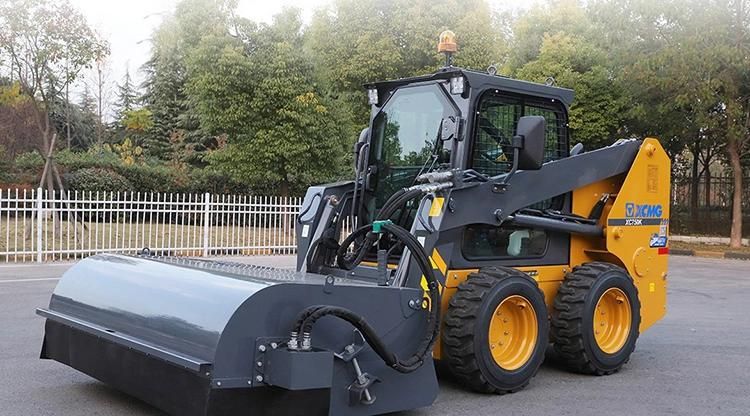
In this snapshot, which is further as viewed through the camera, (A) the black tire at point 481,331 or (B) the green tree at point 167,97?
(B) the green tree at point 167,97

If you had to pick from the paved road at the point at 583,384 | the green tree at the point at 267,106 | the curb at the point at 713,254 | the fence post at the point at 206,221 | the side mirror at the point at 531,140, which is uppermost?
the green tree at the point at 267,106

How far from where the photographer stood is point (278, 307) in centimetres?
426

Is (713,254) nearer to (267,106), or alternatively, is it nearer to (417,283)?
(267,106)

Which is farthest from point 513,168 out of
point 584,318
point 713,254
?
point 713,254

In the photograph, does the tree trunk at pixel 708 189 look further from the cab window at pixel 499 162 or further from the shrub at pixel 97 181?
the cab window at pixel 499 162

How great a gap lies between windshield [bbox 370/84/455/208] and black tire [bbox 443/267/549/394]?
1109mm

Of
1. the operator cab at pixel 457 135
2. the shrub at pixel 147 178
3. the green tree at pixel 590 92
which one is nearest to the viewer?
the operator cab at pixel 457 135

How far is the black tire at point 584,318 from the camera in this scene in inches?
242

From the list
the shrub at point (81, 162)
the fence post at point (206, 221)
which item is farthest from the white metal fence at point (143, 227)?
the shrub at point (81, 162)

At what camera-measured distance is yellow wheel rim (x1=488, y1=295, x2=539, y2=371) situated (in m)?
5.67

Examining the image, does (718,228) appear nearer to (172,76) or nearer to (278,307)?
(278,307)

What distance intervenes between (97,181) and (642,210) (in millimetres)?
20419

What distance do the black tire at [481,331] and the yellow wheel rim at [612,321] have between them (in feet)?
3.53

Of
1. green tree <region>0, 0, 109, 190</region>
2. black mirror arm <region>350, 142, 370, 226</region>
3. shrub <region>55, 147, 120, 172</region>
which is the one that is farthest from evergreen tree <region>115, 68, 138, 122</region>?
black mirror arm <region>350, 142, 370, 226</region>
